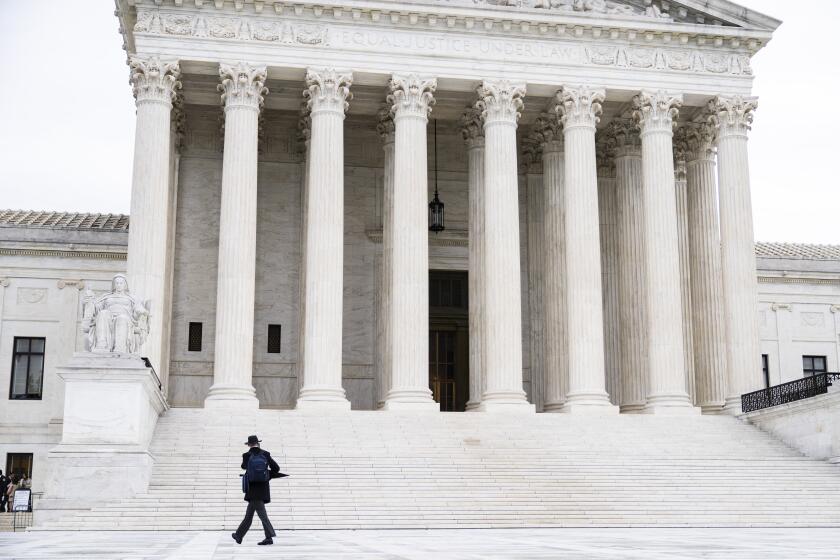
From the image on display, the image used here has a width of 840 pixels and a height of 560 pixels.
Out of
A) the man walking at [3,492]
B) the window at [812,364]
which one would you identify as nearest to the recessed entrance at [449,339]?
the window at [812,364]

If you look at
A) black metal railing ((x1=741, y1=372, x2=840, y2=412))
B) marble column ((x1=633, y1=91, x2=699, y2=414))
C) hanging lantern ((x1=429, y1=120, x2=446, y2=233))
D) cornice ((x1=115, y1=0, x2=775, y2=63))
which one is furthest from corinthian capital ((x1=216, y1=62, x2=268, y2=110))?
black metal railing ((x1=741, y1=372, x2=840, y2=412))

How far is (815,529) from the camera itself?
2466 centimetres

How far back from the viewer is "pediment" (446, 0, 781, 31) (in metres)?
40.2

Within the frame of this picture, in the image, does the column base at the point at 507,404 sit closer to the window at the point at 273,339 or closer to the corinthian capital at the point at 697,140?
the window at the point at 273,339

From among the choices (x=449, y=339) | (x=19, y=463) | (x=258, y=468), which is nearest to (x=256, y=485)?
(x=258, y=468)

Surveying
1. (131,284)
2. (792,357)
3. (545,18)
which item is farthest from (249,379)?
(792,357)

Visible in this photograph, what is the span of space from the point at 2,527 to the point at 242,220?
1345 centimetres

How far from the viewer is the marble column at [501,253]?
37594mm

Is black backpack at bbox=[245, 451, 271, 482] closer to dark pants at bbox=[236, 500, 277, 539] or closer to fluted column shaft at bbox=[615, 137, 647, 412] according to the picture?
dark pants at bbox=[236, 500, 277, 539]

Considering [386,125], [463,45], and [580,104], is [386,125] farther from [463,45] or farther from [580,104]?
[580,104]

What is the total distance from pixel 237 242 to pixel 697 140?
1881cm

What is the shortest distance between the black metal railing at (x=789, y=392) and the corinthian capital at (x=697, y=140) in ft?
34.2

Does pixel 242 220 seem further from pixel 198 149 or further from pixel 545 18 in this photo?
pixel 545 18

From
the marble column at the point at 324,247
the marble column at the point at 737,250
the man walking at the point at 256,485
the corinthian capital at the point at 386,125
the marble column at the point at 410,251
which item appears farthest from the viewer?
the corinthian capital at the point at 386,125
